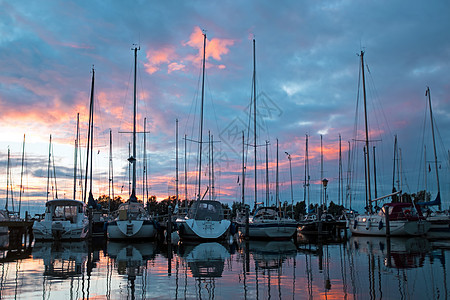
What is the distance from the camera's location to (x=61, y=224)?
3269 centimetres

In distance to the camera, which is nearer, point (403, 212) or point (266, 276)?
point (266, 276)

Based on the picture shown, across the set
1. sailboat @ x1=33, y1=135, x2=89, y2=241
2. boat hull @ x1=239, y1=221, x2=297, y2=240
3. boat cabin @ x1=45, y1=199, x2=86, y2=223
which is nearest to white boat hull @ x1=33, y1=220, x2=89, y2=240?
sailboat @ x1=33, y1=135, x2=89, y2=241

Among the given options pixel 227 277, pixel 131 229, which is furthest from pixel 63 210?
pixel 227 277

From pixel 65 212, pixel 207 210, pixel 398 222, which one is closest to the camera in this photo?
pixel 207 210

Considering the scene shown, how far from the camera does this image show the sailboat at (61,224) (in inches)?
1283

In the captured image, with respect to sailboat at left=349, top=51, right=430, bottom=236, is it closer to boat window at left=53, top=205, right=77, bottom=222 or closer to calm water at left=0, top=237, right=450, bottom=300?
calm water at left=0, top=237, right=450, bottom=300

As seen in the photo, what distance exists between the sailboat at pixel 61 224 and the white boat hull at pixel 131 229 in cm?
271

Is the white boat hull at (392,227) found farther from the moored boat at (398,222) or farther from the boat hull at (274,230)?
the boat hull at (274,230)

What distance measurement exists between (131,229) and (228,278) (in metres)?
19.9

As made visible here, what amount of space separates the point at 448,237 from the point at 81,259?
1303 inches

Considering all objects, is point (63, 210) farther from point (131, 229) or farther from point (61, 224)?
point (131, 229)

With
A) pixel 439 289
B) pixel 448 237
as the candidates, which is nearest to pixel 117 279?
pixel 439 289

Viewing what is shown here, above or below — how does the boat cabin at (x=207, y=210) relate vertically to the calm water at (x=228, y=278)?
above

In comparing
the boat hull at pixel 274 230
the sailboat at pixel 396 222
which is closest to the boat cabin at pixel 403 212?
the sailboat at pixel 396 222
